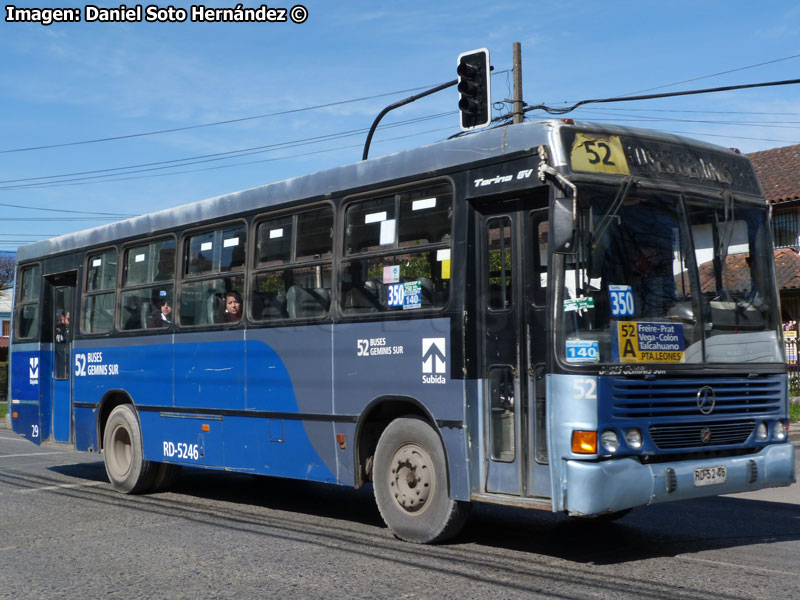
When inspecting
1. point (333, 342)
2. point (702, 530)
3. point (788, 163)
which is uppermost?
point (788, 163)

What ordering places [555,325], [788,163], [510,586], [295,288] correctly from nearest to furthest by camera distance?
1. [510,586]
2. [555,325]
3. [295,288]
4. [788,163]

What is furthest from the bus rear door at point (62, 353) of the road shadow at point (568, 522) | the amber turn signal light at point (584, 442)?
the amber turn signal light at point (584, 442)

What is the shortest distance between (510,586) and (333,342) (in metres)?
3.28

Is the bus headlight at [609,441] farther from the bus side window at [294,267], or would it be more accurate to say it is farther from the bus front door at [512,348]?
the bus side window at [294,267]

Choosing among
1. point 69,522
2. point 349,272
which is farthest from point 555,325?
point 69,522

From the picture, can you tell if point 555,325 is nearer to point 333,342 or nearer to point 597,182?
point 597,182

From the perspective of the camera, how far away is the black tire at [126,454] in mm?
12328

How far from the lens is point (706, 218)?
8062mm

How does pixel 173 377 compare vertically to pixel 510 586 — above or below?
above

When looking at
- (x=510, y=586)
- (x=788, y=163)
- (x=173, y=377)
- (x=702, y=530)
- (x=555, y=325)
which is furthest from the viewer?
(x=788, y=163)

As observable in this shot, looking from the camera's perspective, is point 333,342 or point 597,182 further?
point 333,342

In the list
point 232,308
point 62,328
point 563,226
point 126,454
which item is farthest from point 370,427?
point 62,328

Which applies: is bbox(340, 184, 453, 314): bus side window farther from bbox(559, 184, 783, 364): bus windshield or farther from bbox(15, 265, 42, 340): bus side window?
bbox(15, 265, 42, 340): bus side window

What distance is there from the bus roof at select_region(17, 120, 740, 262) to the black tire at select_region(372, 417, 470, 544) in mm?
2146
